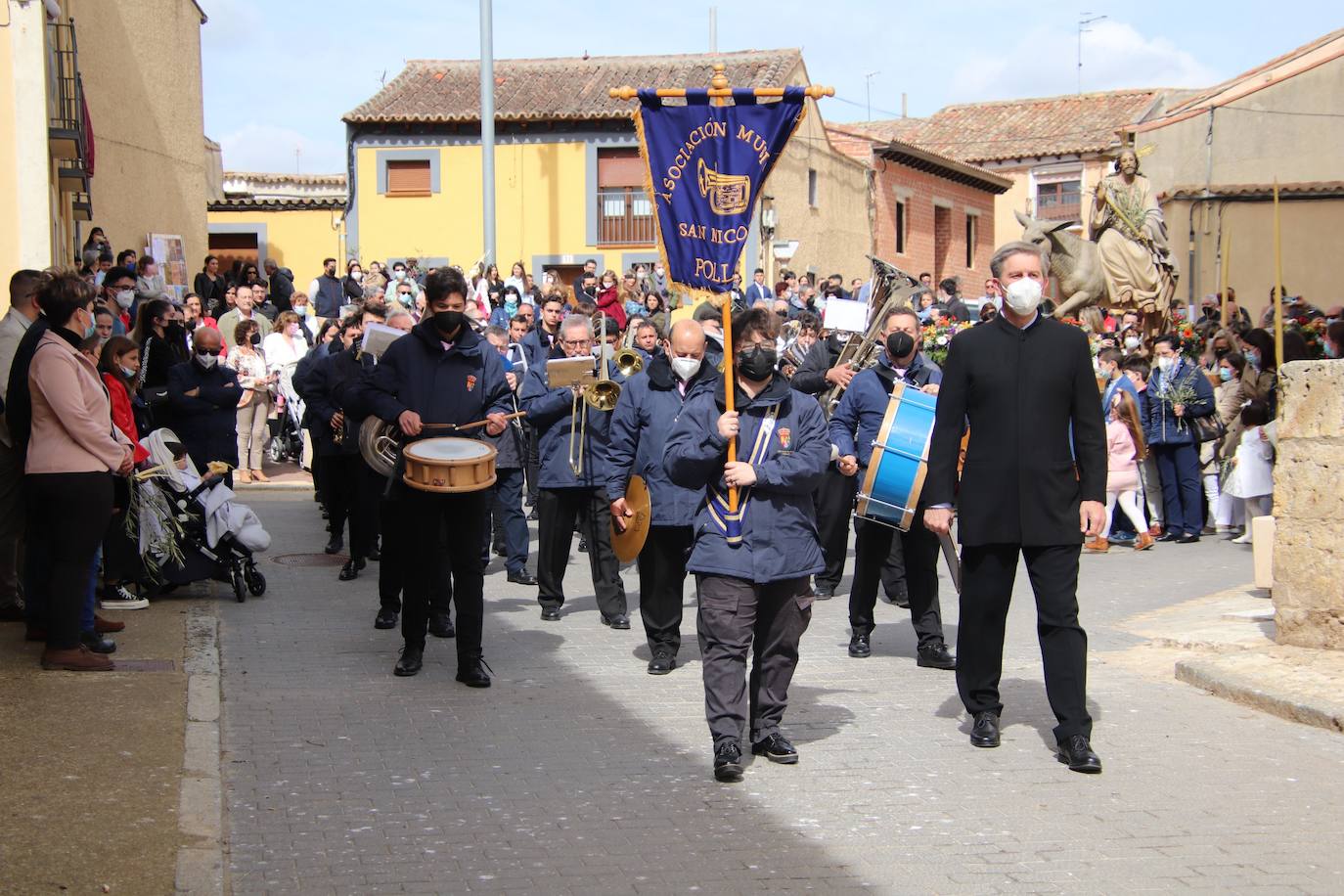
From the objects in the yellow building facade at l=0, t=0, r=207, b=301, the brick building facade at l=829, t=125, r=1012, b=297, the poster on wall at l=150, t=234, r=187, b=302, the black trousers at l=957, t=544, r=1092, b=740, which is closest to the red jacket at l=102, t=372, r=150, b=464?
the black trousers at l=957, t=544, r=1092, b=740

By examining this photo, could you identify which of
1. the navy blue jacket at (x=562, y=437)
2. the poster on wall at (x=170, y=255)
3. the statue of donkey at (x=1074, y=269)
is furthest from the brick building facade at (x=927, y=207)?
the navy blue jacket at (x=562, y=437)

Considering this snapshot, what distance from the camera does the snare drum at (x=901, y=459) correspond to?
859 centimetres

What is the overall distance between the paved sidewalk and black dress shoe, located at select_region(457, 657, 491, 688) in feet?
0.30

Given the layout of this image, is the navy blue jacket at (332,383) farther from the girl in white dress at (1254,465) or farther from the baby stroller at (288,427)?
the girl in white dress at (1254,465)

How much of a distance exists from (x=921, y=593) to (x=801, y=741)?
203cm

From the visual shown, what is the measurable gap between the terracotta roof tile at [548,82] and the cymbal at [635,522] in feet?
108

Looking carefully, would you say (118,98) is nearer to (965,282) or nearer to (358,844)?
(358,844)

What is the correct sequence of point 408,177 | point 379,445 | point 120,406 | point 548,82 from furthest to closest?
point 548,82 < point 408,177 < point 120,406 < point 379,445

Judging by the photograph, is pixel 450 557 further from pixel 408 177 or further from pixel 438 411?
pixel 408 177

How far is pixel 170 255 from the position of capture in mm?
27453

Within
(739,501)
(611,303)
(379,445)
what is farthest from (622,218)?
(739,501)

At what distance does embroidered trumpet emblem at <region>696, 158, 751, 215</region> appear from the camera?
7539 millimetres

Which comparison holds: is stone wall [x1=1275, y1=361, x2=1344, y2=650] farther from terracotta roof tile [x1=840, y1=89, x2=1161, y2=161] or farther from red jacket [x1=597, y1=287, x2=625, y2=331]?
terracotta roof tile [x1=840, y1=89, x2=1161, y2=161]

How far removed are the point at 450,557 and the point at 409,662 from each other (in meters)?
0.63
